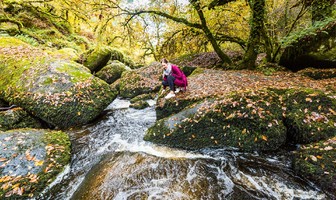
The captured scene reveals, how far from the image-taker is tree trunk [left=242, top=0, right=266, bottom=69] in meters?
7.89

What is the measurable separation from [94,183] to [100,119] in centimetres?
396

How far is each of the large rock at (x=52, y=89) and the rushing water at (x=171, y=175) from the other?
5.37ft

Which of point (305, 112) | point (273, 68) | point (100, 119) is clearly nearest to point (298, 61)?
point (273, 68)

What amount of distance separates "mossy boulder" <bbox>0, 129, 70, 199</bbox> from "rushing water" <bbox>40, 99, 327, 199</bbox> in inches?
10.8

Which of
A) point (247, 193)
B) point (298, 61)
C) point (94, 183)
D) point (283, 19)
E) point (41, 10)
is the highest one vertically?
point (41, 10)

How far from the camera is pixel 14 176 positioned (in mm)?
4074

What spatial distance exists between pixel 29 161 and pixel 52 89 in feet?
11.7

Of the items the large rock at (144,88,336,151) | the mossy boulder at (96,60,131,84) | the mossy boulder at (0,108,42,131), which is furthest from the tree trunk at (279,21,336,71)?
the mossy boulder at (96,60,131,84)

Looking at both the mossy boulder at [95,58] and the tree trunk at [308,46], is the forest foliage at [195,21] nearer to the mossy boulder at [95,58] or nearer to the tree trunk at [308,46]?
the tree trunk at [308,46]

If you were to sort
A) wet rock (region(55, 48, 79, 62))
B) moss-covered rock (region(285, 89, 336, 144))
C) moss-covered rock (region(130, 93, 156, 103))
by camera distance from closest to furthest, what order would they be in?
moss-covered rock (region(285, 89, 336, 144)) < moss-covered rock (region(130, 93, 156, 103)) < wet rock (region(55, 48, 79, 62))

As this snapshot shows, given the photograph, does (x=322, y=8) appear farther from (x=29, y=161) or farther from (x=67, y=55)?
(x=67, y=55)

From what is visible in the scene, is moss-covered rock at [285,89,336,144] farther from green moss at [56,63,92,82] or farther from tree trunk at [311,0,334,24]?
green moss at [56,63,92,82]

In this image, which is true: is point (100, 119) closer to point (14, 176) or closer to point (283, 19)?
point (14, 176)

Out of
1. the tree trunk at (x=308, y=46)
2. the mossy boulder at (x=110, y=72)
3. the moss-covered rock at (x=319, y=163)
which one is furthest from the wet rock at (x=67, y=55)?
the moss-covered rock at (x=319, y=163)
